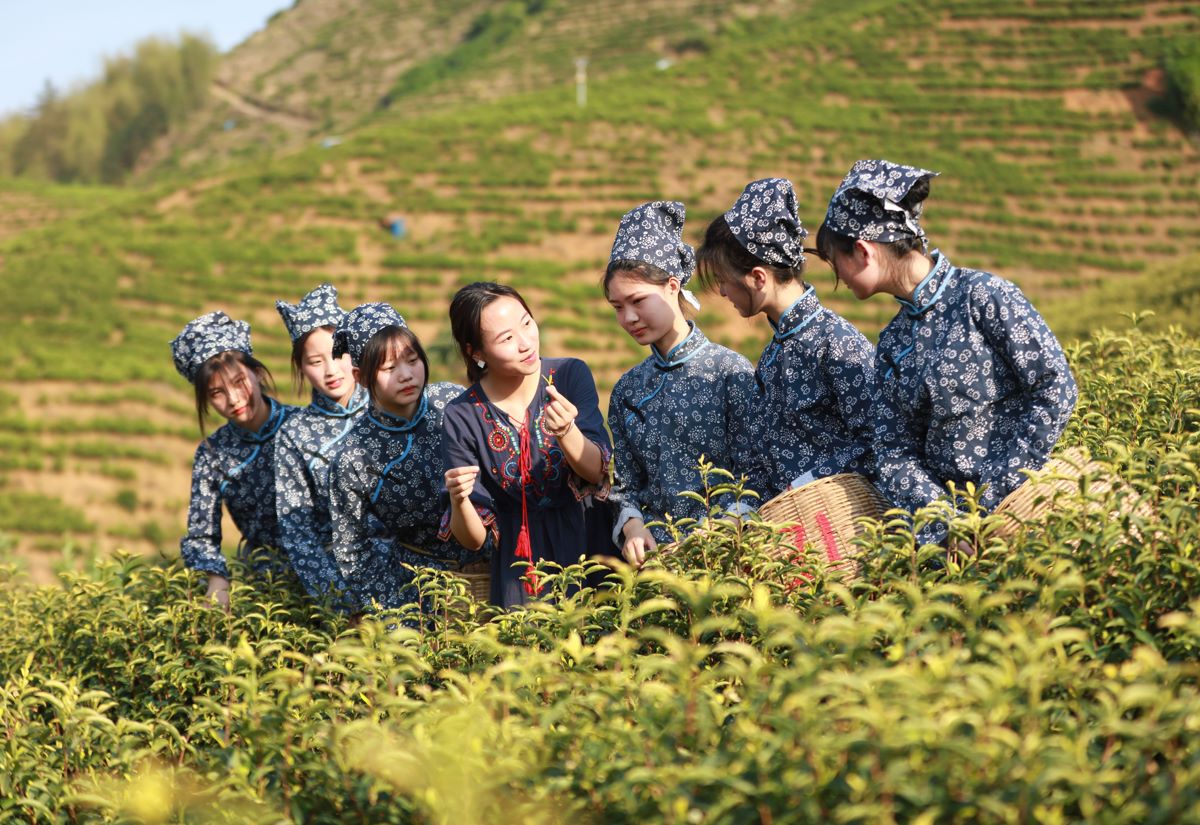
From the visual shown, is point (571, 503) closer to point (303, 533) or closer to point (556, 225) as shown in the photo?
point (303, 533)

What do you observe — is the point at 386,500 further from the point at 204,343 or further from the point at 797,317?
the point at 797,317

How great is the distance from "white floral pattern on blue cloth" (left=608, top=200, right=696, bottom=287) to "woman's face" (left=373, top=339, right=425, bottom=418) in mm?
743

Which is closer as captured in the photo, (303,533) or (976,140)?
(303,533)

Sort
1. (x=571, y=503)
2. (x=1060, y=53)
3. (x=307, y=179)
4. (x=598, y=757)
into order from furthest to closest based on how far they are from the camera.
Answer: (x=1060, y=53) → (x=307, y=179) → (x=571, y=503) → (x=598, y=757)

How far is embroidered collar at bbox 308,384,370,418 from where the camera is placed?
409 centimetres

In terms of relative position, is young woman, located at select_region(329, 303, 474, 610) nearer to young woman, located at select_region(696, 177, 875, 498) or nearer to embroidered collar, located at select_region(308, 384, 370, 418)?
embroidered collar, located at select_region(308, 384, 370, 418)

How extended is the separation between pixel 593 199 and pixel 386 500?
2290 cm

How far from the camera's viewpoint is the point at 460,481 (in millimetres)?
3037

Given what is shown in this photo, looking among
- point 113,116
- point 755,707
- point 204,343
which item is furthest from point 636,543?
point 113,116

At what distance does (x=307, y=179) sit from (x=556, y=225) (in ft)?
20.8

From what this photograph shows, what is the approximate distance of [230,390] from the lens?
13.7 feet

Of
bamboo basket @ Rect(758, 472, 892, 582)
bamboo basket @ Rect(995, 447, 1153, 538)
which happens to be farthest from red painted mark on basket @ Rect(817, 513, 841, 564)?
bamboo basket @ Rect(995, 447, 1153, 538)

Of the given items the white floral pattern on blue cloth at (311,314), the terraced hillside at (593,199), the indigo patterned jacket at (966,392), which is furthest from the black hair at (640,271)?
the terraced hillside at (593,199)

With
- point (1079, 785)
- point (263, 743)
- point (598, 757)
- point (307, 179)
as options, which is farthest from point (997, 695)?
point (307, 179)
